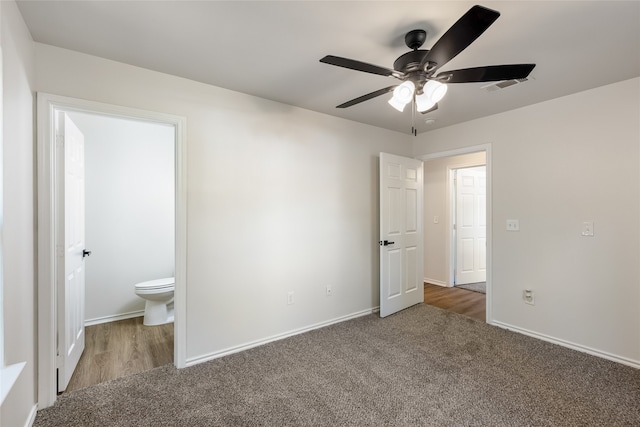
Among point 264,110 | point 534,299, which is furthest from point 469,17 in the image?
point 534,299

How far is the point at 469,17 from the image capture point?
1.12 m

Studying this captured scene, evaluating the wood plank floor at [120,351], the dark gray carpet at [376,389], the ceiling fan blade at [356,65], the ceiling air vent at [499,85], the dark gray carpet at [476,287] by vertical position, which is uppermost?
the ceiling air vent at [499,85]

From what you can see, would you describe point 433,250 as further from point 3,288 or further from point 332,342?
point 3,288

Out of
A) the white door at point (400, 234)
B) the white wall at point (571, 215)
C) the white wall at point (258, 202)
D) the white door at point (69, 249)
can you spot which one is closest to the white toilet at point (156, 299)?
the white door at point (69, 249)

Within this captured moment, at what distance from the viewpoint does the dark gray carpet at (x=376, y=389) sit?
5.86 ft

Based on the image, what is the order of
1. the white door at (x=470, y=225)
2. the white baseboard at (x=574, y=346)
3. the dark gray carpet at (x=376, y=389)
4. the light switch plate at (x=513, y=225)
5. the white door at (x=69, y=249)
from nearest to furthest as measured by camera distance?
the dark gray carpet at (x=376, y=389) → the white door at (x=69, y=249) → the white baseboard at (x=574, y=346) → the light switch plate at (x=513, y=225) → the white door at (x=470, y=225)

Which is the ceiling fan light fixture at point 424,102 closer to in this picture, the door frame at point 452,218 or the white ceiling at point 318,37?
the white ceiling at point 318,37

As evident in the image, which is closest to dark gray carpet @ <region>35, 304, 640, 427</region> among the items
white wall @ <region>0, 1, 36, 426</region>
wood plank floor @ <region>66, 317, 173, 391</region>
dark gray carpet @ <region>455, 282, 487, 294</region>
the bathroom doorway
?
wood plank floor @ <region>66, 317, 173, 391</region>

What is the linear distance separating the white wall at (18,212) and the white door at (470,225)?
505 cm

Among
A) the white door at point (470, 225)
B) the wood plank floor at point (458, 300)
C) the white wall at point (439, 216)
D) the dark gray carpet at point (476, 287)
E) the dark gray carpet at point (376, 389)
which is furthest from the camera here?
the white door at point (470, 225)

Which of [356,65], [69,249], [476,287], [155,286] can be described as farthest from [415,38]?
[476,287]

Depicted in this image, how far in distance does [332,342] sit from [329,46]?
8.12 ft

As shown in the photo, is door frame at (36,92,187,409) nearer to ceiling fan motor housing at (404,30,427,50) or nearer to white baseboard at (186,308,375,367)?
white baseboard at (186,308,375,367)

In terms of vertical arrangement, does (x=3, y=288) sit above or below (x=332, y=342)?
above
